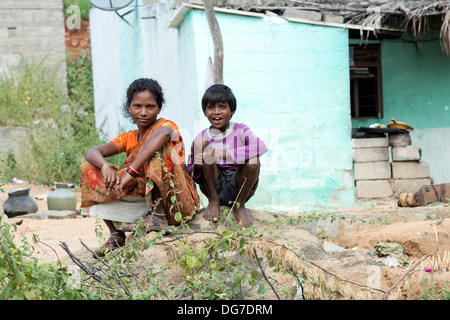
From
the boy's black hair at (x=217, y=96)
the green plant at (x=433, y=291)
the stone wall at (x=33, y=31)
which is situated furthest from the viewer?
the stone wall at (x=33, y=31)

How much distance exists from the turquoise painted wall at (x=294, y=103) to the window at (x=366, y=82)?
1599 millimetres

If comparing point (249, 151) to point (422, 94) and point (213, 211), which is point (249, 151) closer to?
point (213, 211)

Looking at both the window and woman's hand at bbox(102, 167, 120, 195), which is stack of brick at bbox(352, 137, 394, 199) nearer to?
the window

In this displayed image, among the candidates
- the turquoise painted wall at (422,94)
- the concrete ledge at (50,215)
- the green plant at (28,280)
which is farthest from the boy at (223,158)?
the turquoise painted wall at (422,94)

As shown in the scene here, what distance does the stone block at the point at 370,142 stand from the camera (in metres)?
7.91

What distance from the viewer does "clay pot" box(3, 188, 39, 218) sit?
6938mm

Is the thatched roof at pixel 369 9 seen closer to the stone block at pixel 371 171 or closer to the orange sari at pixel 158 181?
the stone block at pixel 371 171

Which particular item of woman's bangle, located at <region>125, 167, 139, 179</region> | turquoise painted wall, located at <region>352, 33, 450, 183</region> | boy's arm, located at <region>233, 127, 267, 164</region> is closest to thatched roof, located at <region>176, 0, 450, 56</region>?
turquoise painted wall, located at <region>352, 33, 450, 183</region>

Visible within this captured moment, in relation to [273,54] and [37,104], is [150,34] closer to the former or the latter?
[273,54]

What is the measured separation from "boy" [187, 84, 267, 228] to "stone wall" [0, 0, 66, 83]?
1058cm

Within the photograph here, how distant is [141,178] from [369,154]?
5.23 metres
